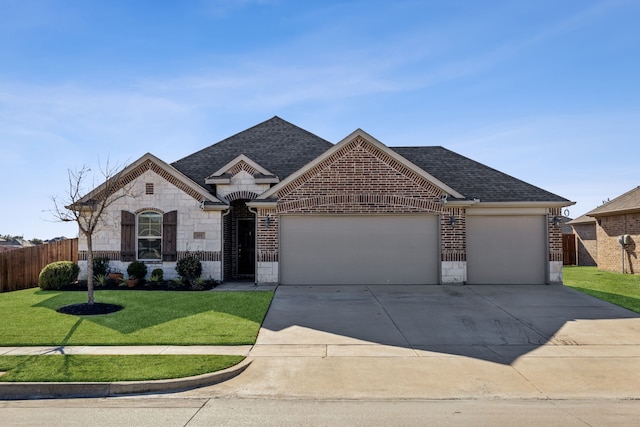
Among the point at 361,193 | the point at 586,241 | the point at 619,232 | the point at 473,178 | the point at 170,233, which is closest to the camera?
the point at 361,193

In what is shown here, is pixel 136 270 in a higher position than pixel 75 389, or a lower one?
higher

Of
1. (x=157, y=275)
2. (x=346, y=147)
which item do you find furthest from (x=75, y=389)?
(x=346, y=147)

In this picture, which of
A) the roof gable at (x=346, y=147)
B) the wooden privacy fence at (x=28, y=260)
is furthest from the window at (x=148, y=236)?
the roof gable at (x=346, y=147)

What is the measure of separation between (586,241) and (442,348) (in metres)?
23.5

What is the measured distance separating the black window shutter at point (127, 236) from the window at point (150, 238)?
0.22m

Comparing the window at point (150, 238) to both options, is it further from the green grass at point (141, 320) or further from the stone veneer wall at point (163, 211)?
the green grass at point (141, 320)

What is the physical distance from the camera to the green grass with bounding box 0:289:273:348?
28.0ft

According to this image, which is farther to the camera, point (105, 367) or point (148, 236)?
point (148, 236)

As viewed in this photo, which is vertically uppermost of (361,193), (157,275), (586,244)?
(361,193)

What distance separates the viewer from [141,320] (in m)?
10.1

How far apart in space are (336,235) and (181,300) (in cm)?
567

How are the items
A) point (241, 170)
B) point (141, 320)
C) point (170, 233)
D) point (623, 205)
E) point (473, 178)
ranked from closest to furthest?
1. point (141, 320)
2. point (170, 233)
3. point (241, 170)
4. point (473, 178)
5. point (623, 205)

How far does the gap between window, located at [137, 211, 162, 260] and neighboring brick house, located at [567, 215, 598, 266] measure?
24209mm

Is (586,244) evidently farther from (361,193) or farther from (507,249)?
(361,193)
